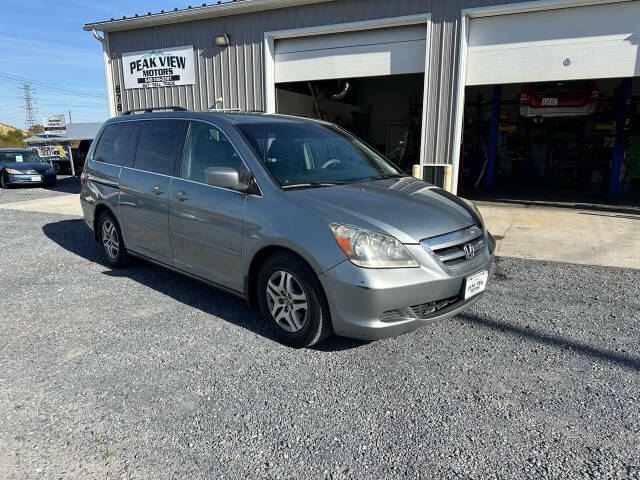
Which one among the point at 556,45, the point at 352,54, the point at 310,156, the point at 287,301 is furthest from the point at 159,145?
the point at 556,45

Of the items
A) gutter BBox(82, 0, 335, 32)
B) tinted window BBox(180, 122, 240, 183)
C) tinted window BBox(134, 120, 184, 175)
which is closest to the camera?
tinted window BBox(180, 122, 240, 183)

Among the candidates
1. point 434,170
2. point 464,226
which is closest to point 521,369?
point 464,226

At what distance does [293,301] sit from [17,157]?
17.1 metres

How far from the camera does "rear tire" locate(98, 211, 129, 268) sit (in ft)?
16.8

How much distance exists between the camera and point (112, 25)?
38.0 feet

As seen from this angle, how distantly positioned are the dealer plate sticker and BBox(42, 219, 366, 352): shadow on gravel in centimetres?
88

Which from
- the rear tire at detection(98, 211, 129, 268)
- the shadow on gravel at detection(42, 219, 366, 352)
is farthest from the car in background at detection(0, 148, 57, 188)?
the rear tire at detection(98, 211, 129, 268)

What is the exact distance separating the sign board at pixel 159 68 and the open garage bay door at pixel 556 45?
22.0 feet

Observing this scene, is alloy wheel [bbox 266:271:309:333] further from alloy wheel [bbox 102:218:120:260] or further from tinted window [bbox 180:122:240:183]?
alloy wheel [bbox 102:218:120:260]

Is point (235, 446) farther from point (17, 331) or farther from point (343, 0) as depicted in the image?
point (343, 0)

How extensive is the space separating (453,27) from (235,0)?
4.81 metres

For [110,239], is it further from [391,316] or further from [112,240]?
[391,316]

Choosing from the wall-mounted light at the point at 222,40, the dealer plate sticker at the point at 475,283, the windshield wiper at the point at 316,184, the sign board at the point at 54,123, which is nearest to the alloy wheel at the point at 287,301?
the windshield wiper at the point at 316,184

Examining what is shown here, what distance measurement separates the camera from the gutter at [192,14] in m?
9.63
